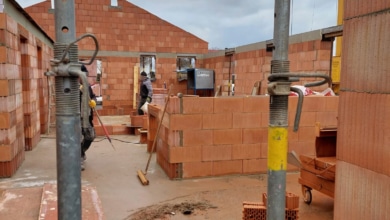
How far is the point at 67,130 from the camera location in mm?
1439

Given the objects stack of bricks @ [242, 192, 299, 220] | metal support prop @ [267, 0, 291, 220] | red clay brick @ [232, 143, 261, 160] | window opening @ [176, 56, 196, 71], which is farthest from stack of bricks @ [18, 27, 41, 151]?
window opening @ [176, 56, 196, 71]

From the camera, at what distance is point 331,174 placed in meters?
3.49

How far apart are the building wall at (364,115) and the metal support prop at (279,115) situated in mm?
909

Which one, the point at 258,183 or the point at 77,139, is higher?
the point at 77,139

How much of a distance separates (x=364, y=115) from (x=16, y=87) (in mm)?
4963

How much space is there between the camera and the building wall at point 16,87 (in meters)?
4.77

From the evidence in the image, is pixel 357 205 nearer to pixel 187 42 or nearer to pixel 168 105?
pixel 168 105

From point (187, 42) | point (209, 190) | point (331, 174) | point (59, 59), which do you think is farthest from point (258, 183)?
point (187, 42)

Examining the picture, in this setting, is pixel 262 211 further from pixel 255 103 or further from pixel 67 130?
pixel 255 103

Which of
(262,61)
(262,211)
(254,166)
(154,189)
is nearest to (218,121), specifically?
(254,166)

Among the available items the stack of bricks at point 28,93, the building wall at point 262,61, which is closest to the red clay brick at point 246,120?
the building wall at point 262,61

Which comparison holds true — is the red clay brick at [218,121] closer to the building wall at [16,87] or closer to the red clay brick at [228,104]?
the red clay brick at [228,104]

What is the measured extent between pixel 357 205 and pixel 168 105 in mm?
3020

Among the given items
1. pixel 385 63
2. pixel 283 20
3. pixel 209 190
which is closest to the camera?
pixel 283 20
